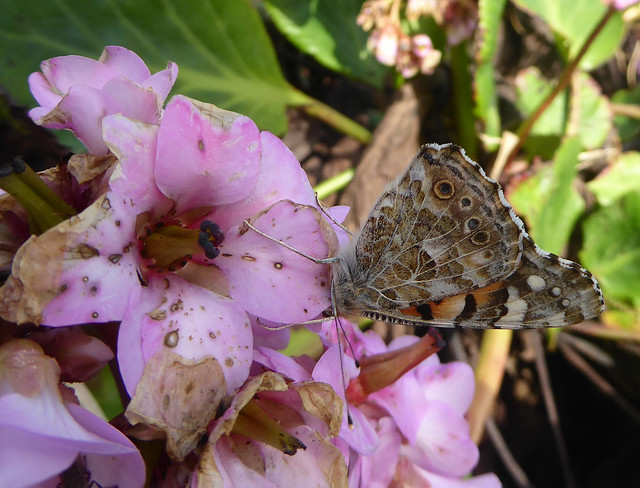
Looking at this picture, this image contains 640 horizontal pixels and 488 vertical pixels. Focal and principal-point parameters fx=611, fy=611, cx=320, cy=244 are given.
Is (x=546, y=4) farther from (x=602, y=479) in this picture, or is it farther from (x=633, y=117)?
(x=602, y=479)

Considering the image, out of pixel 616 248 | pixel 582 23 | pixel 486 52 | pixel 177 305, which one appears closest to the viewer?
pixel 177 305

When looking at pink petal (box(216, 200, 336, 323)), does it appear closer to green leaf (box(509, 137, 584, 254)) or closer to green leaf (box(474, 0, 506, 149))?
green leaf (box(509, 137, 584, 254))

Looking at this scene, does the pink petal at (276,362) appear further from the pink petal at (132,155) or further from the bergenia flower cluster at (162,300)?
the pink petal at (132,155)

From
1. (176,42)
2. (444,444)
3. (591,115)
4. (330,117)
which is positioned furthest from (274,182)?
(591,115)

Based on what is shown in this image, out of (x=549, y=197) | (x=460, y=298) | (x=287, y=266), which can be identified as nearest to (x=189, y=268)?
(x=287, y=266)

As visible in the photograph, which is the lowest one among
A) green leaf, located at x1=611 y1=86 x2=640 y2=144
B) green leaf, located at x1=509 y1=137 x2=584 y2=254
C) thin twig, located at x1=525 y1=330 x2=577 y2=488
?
thin twig, located at x1=525 y1=330 x2=577 y2=488

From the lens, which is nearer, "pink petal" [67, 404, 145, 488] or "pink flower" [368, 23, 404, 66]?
"pink petal" [67, 404, 145, 488]

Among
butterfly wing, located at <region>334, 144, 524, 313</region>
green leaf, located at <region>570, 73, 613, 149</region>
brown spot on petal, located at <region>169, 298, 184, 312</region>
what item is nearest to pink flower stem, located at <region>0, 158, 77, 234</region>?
brown spot on petal, located at <region>169, 298, 184, 312</region>

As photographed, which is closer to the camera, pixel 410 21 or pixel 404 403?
pixel 404 403

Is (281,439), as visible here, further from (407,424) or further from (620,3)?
(620,3)
